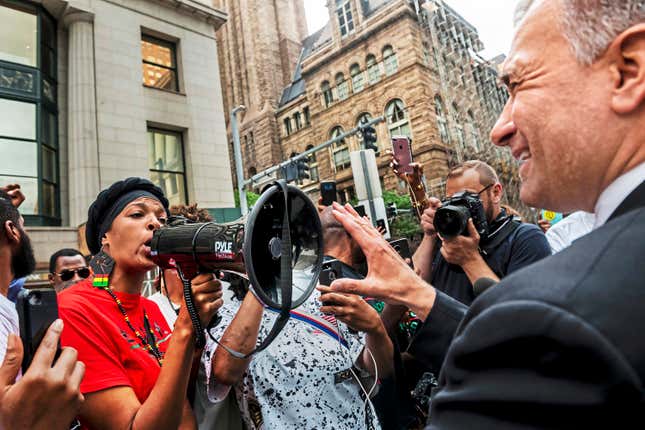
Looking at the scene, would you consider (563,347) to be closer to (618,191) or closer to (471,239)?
(618,191)

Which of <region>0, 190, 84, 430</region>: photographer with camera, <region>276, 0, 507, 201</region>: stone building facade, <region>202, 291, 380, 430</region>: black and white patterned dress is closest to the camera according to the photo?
<region>0, 190, 84, 430</region>: photographer with camera

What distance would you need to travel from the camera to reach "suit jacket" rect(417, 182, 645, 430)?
0.56 meters

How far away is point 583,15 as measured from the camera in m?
0.92

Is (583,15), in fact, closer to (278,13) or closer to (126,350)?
(126,350)

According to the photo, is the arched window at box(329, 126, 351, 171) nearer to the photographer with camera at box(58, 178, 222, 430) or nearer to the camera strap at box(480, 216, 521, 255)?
the camera strap at box(480, 216, 521, 255)

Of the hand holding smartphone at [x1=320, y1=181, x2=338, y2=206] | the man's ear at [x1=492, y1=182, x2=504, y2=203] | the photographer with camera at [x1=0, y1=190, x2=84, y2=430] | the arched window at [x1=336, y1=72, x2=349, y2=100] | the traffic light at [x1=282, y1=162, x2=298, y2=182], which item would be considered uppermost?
the arched window at [x1=336, y1=72, x2=349, y2=100]

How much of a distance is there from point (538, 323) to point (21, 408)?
50.3 inches

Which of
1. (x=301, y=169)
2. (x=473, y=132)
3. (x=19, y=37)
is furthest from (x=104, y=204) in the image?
(x=473, y=132)

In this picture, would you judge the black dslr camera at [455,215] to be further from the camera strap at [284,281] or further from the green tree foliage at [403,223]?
the green tree foliage at [403,223]

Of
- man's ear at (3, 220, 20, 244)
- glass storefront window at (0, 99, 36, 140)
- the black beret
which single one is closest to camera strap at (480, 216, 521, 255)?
the black beret

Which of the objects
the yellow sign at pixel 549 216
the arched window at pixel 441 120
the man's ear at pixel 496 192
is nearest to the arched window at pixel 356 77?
the arched window at pixel 441 120

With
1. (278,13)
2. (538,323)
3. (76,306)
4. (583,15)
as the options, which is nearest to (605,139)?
(583,15)

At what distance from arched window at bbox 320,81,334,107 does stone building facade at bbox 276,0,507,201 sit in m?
0.08

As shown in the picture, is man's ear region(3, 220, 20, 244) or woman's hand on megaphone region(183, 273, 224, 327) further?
man's ear region(3, 220, 20, 244)
